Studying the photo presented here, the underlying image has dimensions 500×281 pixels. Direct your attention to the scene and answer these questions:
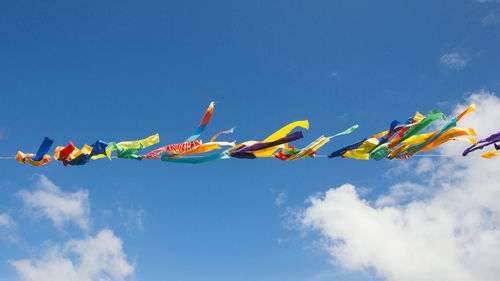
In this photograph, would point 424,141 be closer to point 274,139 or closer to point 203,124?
point 274,139

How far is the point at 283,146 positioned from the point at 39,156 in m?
3.67

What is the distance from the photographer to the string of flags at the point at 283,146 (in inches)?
188

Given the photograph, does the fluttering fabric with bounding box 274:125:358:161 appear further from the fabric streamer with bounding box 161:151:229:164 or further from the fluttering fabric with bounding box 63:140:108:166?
the fluttering fabric with bounding box 63:140:108:166

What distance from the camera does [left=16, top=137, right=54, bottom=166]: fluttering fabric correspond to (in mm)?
4652

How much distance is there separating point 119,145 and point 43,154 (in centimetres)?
110

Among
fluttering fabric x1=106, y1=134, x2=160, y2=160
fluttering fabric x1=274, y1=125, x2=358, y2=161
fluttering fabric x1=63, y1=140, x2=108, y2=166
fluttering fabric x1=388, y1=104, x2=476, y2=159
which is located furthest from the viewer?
fluttering fabric x1=388, y1=104, x2=476, y2=159

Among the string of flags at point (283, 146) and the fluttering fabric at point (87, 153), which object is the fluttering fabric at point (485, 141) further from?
the fluttering fabric at point (87, 153)

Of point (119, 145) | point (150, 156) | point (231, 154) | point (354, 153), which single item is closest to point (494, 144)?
point (354, 153)

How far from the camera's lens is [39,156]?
4.72 meters

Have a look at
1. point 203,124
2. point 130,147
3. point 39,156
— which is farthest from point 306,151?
point 39,156

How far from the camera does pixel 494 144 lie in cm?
555

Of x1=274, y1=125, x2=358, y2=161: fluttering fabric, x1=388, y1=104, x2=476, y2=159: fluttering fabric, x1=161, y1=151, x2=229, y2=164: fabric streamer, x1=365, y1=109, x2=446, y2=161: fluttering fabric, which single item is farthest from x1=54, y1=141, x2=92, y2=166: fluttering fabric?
x1=388, y1=104, x2=476, y2=159: fluttering fabric

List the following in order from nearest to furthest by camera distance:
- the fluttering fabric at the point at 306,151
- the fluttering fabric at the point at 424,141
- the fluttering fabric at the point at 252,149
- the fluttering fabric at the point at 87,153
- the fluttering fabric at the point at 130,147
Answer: the fluttering fabric at the point at 87,153
the fluttering fabric at the point at 130,147
the fluttering fabric at the point at 252,149
the fluttering fabric at the point at 306,151
the fluttering fabric at the point at 424,141

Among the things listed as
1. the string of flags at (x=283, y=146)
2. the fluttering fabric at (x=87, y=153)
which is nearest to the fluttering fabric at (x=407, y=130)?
the string of flags at (x=283, y=146)
